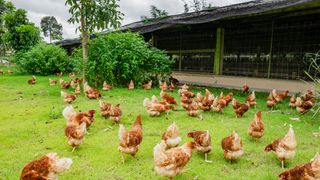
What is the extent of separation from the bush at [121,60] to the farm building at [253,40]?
1520 millimetres

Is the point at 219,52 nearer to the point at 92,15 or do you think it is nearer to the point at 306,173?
the point at 92,15

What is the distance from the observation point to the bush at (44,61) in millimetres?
19781

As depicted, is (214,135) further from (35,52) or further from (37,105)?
(35,52)

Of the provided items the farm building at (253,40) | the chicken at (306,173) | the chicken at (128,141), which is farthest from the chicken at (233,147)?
the farm building at (253,40)

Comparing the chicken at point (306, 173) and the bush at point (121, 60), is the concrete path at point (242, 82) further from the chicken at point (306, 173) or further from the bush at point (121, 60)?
the chicken at point (306, 173)

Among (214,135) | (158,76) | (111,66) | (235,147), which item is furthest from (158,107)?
(158,76)

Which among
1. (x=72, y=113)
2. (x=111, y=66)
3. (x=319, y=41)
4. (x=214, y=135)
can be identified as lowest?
(x=214, y=135)

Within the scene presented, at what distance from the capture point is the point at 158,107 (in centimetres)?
695

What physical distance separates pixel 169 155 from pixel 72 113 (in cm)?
293

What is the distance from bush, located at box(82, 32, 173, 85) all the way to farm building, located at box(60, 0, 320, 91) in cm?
152

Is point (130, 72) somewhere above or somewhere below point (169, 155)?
above

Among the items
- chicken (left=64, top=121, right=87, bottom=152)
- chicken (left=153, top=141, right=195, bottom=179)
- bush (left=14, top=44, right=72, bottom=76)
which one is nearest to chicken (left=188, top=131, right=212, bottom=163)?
chicken (left=153, top=141, right=195, bottom=179)

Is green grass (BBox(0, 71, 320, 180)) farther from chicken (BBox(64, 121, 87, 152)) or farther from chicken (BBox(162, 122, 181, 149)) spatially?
chicken (BBox(162, 122, 181, 149))

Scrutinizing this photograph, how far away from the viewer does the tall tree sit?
11039mm
